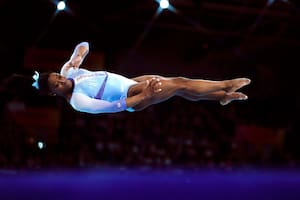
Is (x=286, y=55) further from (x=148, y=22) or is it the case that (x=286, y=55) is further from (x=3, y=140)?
(x=3, y=140)

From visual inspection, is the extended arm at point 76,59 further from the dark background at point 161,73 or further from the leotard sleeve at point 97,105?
the dark background at point 161,73

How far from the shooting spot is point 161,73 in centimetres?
1116

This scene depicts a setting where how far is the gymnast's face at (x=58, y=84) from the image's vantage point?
461 cm

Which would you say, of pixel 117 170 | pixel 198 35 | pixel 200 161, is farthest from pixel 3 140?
pixel 198 35

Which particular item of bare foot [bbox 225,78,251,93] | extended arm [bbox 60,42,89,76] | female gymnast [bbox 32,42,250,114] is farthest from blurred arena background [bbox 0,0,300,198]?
bare foot [bbox 225,78,251,93]

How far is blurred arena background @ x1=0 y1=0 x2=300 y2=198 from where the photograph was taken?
902 cm

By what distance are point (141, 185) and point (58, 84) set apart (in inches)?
118

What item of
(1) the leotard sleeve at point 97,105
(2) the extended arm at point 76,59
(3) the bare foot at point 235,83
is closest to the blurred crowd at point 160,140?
(2) the extended arm at point 76,59

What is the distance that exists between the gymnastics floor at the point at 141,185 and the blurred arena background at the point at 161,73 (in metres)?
0.65

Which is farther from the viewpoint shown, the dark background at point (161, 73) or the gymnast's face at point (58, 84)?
the dark background at point (161, 73)

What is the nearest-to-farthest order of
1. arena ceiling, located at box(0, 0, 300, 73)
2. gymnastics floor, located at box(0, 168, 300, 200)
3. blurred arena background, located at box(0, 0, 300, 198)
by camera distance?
gymnastics floor, located at box(0, 168, 300, 200) < blurred arena background, located at box(0, 0, 300, 198) < arena ceiling, located at box(0, 0, 300, 73)

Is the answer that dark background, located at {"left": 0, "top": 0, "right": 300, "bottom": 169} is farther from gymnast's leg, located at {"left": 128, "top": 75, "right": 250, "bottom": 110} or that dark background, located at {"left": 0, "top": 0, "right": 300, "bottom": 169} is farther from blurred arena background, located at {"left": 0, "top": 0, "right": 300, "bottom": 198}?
gymnast's leg, located at {"left": 128, "top": 75, "right": 250, "bottom": 110}

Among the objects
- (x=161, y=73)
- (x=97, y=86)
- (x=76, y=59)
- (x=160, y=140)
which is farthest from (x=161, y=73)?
(x=97, y=86)

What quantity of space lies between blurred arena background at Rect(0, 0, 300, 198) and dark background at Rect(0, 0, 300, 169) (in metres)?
0.02
